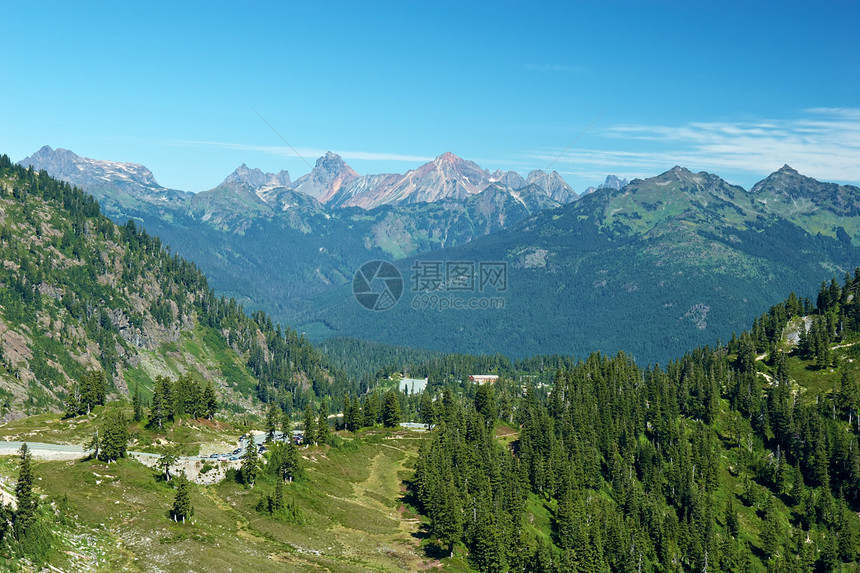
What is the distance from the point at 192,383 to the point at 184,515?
71.6 m

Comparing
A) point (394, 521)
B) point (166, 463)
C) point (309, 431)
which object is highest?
point (166, 463)

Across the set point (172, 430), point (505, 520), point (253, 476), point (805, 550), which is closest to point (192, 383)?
point (172, 430)

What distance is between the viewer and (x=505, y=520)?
149 meters

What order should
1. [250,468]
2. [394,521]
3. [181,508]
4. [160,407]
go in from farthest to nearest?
[160,407] → [394,521] → [250,468] → [181,508]

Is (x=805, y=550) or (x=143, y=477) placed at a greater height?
(x=143, y=477)

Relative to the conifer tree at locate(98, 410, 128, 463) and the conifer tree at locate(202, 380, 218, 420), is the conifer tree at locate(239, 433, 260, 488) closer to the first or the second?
the conifer tree at locate(98, 410, 128, 463)

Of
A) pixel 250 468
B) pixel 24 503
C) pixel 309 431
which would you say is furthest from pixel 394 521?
pixel 24 503

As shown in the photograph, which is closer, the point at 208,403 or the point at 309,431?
the point at 309,431

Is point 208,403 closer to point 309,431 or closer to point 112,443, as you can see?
point 309,431

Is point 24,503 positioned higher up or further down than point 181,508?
higher up

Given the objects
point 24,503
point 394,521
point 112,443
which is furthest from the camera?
point 394,521

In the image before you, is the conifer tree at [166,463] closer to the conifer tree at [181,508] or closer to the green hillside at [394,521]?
the green hillside at [394,521]

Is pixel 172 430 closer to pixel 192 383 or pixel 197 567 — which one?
pixel 192 383

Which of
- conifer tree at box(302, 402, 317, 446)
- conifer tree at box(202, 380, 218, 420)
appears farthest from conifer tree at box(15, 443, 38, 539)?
conifer tree at box(302, 402, 317, 446)
